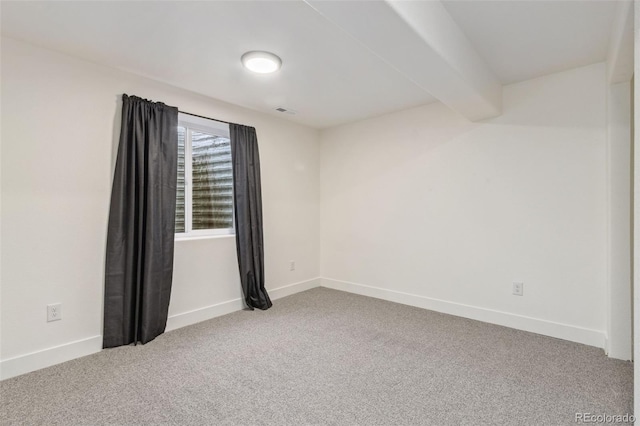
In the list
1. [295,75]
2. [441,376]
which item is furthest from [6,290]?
[441,376]

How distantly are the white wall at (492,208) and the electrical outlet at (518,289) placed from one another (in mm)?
47

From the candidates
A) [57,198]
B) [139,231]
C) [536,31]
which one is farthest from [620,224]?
[57,198]

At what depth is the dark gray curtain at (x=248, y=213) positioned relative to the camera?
11.3 ft

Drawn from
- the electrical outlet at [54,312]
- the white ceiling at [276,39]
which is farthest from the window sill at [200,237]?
the white ceiling at [276,39]

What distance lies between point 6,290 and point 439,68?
3239mm

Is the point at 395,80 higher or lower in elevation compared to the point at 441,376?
higher

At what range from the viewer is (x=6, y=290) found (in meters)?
2.13

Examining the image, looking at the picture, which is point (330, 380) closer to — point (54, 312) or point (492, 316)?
point (492, 316)

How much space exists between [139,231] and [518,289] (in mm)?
3426

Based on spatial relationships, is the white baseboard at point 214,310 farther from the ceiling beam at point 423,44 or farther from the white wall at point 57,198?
the ceiling beam at point 423,44

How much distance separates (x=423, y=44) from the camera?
177 cm

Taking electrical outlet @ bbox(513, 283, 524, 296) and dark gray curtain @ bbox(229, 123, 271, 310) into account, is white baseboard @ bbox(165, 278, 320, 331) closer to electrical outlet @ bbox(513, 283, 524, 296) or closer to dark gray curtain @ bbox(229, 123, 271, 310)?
dark gray curtain @ bbox(229, 123, 271, 310)

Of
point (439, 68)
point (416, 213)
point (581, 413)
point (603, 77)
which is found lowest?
point (581, 413)

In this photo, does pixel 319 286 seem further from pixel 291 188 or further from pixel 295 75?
pixel 295 75
